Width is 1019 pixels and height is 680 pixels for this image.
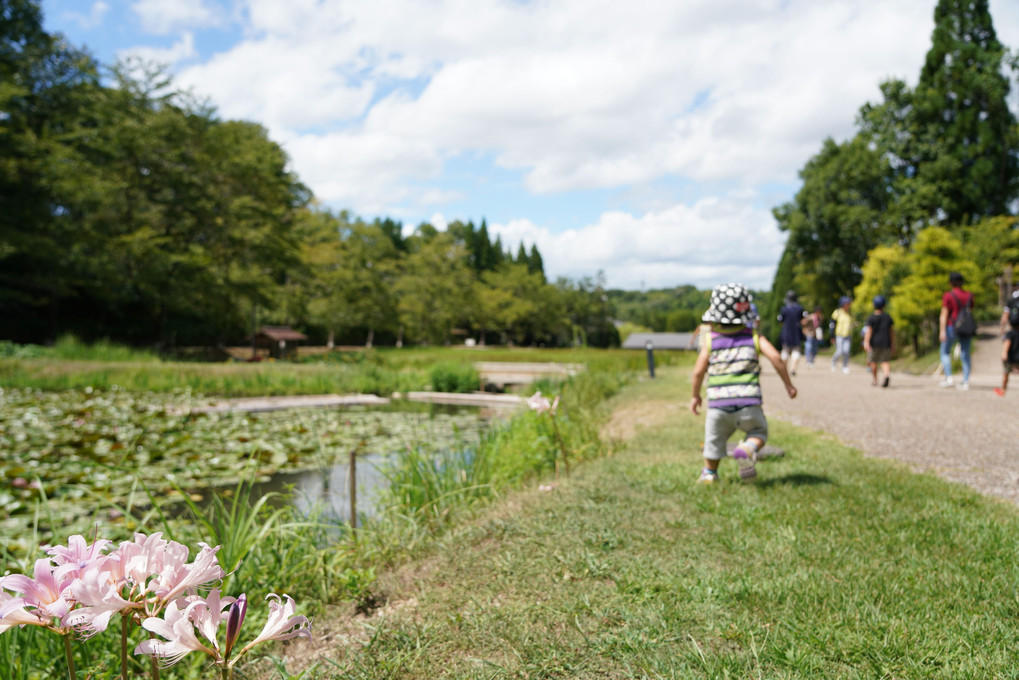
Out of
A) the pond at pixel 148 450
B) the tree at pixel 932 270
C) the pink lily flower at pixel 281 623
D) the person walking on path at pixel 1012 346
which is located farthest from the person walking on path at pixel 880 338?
the tree at pixel 932 270

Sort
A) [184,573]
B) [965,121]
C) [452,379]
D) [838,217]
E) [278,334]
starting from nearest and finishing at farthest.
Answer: [184,573] < [452,379] < [965,121] < [838,217] < [278,334]

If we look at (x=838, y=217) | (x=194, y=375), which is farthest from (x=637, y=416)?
(x=838, y=217)

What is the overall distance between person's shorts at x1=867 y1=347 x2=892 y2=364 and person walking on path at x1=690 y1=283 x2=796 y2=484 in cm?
841

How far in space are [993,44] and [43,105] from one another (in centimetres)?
4154

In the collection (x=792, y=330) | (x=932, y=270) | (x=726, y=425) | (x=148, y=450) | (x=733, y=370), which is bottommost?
(x=148, y=450)

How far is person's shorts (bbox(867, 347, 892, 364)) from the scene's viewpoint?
11078 mm

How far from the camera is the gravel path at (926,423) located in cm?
468

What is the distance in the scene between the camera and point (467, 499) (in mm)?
4605

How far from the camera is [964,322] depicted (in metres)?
9.67

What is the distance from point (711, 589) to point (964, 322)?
383 inches

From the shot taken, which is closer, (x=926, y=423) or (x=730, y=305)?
(x=730, y=305)

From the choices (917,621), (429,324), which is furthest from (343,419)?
(429,324)

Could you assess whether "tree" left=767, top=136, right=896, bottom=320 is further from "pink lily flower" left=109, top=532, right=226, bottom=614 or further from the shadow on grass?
Result: "pink lily flower" left=109, top=532, right=226, bottom=614

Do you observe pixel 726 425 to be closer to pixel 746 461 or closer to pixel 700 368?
pixel 746 461
